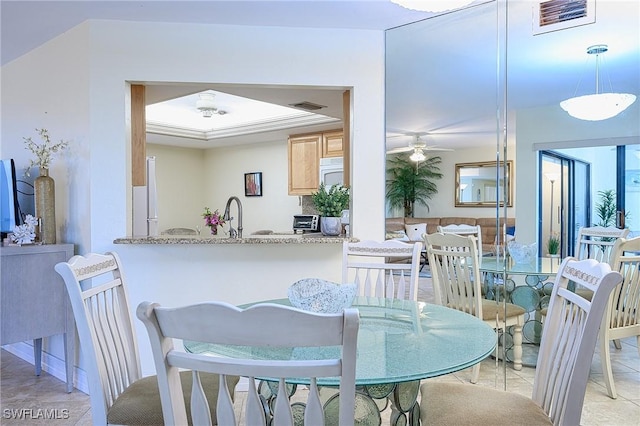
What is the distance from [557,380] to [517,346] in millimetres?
1845

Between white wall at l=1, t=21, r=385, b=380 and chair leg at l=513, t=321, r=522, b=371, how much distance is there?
1.17 m

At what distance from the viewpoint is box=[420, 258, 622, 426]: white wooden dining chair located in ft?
3.94

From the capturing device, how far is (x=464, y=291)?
2.89m

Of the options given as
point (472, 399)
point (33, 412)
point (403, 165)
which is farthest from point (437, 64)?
point (33, 412)

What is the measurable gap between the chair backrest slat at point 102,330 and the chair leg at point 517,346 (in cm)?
248

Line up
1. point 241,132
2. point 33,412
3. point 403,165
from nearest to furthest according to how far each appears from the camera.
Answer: point 33,412
point 403,165
point 241,132

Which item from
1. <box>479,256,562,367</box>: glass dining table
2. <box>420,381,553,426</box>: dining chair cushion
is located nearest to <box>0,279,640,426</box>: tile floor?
<box>479,256,562,367</box>: glass dining table

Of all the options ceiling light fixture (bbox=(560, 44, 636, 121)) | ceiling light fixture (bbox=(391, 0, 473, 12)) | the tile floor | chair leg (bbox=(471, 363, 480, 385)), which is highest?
ceiling light fixture (bbox=(391, 0, 473, 12))

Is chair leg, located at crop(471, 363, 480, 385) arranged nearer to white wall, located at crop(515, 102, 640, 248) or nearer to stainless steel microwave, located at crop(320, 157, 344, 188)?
white wall, located at crop(515, 102, 640, 248)

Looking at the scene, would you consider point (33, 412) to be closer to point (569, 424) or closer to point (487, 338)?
point (487, 338)

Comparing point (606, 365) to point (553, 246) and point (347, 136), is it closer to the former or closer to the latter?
point (553, 246)

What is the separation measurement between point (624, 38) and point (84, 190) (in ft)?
12.5

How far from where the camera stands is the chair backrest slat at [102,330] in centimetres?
140

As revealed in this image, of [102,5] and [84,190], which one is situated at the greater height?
[102,5]
